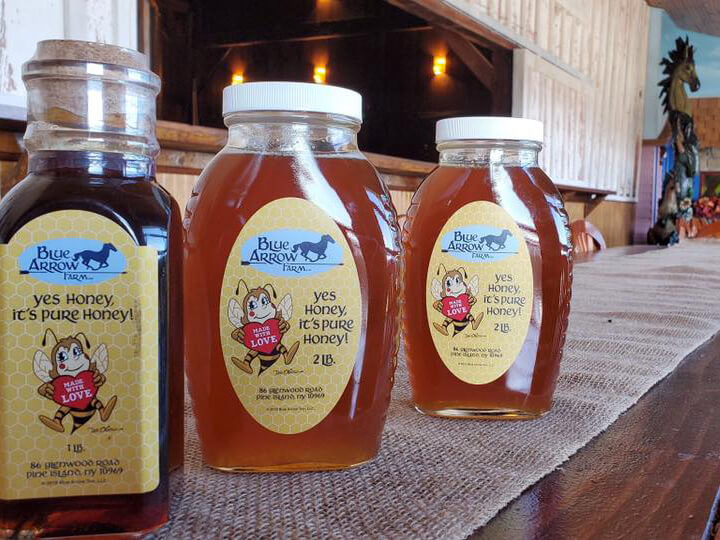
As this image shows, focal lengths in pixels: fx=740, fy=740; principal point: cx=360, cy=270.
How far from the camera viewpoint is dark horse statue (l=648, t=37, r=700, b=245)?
15.1ft

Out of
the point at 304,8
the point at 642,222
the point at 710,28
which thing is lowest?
the point at 642,222

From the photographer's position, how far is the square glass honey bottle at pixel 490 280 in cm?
49

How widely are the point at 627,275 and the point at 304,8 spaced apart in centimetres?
451

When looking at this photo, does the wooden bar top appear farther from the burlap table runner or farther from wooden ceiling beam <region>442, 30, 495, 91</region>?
wooden ceiling beam <region>442, 30, 495, 91</region>

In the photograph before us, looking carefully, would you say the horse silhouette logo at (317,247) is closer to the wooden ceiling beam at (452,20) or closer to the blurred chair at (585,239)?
the blurred chair at (585,239)

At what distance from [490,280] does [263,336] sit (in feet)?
0.57

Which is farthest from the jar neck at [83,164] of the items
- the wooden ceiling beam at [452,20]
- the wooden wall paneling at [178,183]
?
the wooden ceiling beam at [452,20]

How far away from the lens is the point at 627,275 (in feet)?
5.07

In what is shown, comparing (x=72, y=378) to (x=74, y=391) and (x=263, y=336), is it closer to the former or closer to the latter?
(x=74, y=391)

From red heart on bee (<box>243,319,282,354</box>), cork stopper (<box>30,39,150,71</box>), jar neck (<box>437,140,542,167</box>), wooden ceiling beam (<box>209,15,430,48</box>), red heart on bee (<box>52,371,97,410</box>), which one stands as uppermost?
wooden ceiling beam (<box>209,15,430,48</box>)

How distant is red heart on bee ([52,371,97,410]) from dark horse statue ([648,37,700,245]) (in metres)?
4.38

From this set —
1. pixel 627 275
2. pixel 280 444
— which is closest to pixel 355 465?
pixel 280 444

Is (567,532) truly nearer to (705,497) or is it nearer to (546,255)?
(705,497)

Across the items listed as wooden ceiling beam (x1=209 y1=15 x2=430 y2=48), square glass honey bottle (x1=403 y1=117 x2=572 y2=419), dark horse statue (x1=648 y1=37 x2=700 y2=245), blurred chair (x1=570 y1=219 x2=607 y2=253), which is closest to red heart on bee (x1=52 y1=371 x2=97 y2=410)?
square glass honey bottle (x1=403 y1=117 x2=572 y2=419)
